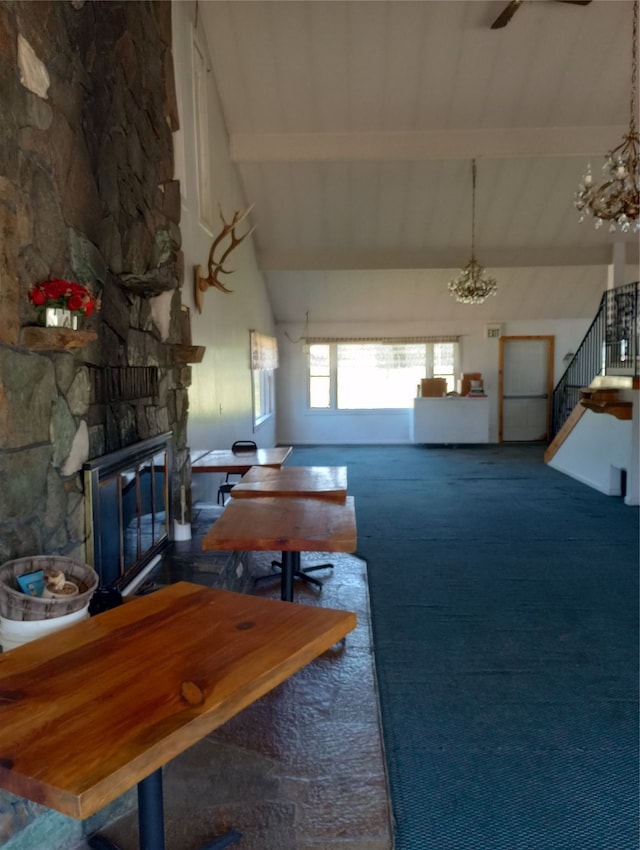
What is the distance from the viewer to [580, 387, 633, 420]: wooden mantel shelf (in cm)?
586

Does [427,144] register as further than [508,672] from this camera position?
Yes

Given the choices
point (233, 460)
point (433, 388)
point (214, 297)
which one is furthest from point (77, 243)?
point (433, 388)

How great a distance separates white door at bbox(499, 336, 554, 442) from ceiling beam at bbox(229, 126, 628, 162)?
13.8 ft

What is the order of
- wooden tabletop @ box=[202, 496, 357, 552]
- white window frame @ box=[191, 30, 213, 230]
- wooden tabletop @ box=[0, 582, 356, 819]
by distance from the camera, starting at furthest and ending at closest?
1. white window frame @ box=[191, 30, 213, 230]
2. wooden tabletop @ box=[202, 496, 357, 552]
3. wooden tabletop @ box=[0, 582, 356, 819]

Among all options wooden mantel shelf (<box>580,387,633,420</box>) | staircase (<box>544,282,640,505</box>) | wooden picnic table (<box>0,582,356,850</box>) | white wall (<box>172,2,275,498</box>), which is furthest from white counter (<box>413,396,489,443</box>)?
wooden picnic table (<box>0,582,356,850</box>)

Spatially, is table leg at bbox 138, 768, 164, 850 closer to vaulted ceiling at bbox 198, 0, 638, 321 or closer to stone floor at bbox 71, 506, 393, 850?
stone floor at bbox 71, 506, 393, 850

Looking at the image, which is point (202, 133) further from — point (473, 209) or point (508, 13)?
point (473, 209)

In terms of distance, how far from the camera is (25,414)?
1.76 m

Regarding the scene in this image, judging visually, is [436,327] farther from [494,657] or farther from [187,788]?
[187,788]

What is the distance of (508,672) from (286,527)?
1271mm

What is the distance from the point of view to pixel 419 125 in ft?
19.7

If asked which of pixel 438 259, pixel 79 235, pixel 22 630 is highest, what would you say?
pixel 438 259

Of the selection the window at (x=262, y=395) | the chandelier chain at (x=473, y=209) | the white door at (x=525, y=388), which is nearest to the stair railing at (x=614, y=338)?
the white door at (x=525, y=388)

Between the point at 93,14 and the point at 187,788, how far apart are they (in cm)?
293
